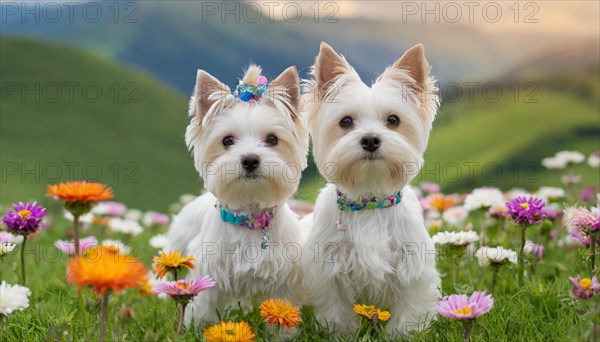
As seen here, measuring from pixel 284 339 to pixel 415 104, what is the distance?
2.04m

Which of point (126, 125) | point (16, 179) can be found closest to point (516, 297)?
point (16, 179)

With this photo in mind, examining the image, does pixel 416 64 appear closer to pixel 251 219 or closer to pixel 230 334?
pixel 251 219

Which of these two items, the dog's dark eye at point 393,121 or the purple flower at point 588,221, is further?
the dog's dark eye at point 393,121

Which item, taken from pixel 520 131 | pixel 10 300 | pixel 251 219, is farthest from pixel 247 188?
pixel 520 131

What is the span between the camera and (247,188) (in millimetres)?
4602

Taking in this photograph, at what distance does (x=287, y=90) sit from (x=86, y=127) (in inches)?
719

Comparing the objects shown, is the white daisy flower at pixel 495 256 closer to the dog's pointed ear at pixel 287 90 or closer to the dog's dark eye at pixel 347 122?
the dog's dark eye at pixel 347 122

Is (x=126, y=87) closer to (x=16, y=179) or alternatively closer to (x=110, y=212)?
(x=16, y=179)

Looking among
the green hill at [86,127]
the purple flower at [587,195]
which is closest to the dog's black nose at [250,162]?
the purple flower at [587,195]

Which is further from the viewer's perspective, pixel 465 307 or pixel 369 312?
pixel 369 312

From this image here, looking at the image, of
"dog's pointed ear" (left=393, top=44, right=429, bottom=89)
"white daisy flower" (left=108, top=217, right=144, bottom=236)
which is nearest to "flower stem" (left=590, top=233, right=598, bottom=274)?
"dog's pointed ear" (left=393, top=44, right=429, bottom=89)

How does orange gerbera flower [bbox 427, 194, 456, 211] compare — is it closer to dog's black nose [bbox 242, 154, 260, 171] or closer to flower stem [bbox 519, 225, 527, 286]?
flower stem [bbox 519, 225, 527, 286]

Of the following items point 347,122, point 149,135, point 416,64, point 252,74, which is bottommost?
point 149,135

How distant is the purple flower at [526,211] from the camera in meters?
4.87
